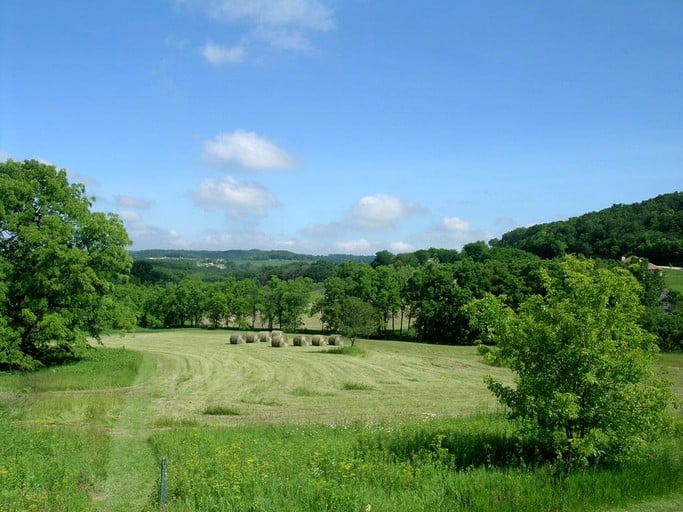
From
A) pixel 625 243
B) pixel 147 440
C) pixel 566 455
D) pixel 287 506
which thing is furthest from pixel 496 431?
pixel 625 243

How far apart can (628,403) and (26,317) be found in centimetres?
3038

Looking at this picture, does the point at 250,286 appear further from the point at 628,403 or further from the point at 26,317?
the point at 628,403

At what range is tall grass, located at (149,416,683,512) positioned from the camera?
8922 millimetres

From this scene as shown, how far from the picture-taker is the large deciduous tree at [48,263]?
3022 centimetres

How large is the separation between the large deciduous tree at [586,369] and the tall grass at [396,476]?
80 centimetres

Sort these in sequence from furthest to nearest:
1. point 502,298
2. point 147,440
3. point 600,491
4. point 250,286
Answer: point 250,286 → point 147,440 → point 502,298 → point 600,491

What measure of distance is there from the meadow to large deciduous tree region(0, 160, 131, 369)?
4.14 metres

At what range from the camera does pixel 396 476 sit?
10.2 metres

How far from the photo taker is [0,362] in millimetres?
29719

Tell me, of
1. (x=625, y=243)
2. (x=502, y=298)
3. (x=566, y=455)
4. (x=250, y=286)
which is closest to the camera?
(x=566, y=455)

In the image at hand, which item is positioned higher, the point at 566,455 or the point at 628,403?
the point at 628,403

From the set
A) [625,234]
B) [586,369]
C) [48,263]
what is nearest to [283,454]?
[586,369]

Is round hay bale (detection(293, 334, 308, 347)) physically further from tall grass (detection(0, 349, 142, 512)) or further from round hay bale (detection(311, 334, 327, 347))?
tall grass (detection(0, 349, 142, 512))

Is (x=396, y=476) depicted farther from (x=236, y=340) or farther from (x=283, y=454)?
(x=236, y=340)
